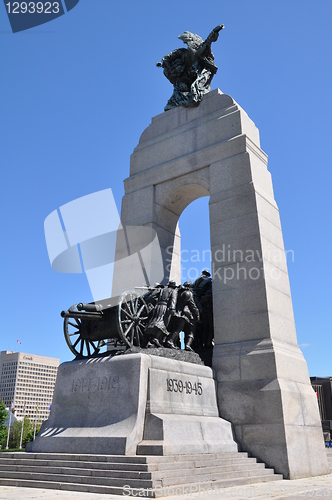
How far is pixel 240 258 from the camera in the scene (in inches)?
566

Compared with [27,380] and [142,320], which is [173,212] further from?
[27,380]

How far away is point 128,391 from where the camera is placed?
409 inches

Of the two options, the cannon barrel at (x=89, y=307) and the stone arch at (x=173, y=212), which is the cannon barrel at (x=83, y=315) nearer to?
the cannon barrel at (x=89, y=307)

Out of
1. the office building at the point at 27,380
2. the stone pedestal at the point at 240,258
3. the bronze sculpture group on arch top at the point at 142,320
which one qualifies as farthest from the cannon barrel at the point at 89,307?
the office building at the point at 27,380

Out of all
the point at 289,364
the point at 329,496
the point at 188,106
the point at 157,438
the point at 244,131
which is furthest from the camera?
the point at 188,106

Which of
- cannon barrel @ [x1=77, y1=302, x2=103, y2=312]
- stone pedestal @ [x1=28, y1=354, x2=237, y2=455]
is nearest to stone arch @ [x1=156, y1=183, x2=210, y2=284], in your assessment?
cannon barrel @ [x1=77, y1=302, x2=103, y2=312]

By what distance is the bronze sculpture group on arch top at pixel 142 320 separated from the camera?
12.0 metres

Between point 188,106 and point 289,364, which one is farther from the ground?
point 188,106

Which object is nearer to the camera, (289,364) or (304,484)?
(304,484)

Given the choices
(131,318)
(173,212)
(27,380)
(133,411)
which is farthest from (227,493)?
(27,380)

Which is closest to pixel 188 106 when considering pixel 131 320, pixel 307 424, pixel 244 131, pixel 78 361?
pixel 244 131

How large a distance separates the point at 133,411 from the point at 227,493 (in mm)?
2763

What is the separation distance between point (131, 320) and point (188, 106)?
989cm

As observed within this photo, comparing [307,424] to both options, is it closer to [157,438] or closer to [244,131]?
[157,438]
